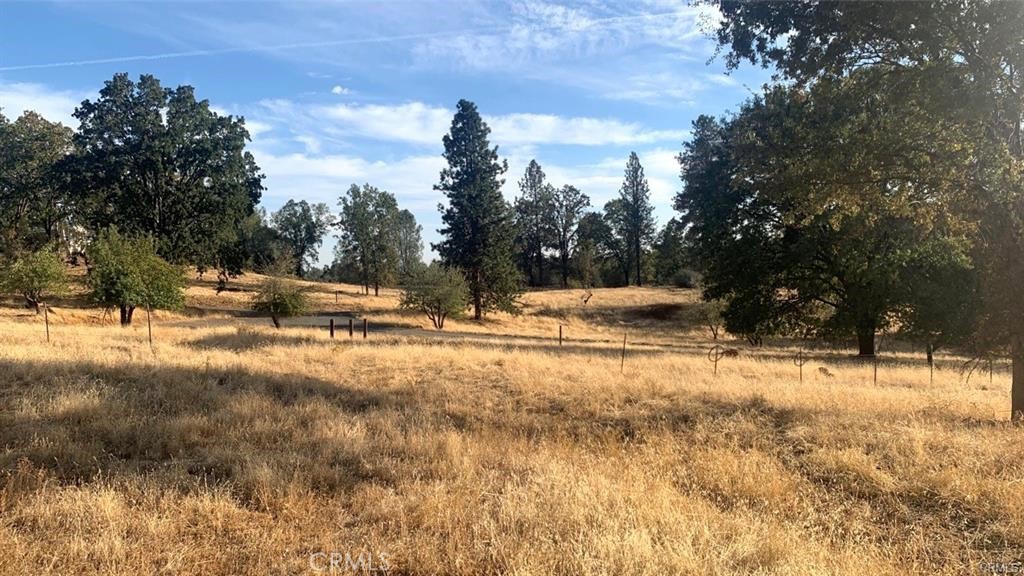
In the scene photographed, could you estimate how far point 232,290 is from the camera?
52.2 meters

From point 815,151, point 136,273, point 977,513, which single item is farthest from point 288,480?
point 136,273

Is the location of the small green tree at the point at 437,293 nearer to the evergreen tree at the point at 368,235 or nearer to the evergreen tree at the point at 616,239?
the evergreen tree at the point at 368,235

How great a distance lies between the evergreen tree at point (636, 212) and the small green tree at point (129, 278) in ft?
192

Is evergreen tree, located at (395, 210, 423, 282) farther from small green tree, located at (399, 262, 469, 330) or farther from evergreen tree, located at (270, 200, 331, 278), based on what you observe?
small green tree, located at (399, 262, 469, 330)

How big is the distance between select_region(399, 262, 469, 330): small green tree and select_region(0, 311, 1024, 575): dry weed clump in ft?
92.3

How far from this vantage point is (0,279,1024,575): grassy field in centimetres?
384

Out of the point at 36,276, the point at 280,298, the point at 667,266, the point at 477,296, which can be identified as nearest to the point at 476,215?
the point at 477,296

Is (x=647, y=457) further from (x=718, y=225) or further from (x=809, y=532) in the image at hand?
(x=718, y=225)

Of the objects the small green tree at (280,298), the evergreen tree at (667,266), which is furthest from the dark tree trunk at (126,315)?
the evergreen tree at (667,266)

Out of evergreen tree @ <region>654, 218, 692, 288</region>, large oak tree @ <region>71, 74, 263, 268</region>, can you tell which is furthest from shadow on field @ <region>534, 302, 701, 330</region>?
large oak tree @ <region>71, 74, 263, 268</region>

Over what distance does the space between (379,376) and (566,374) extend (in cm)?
452
